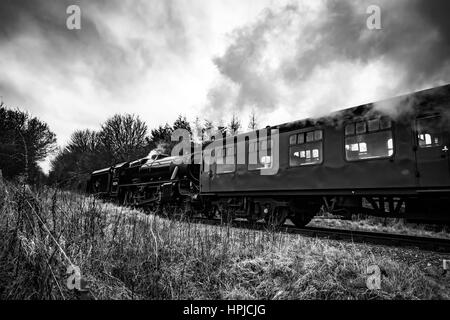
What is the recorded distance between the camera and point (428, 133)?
562 cm

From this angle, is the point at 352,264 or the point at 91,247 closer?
the point at 91,247

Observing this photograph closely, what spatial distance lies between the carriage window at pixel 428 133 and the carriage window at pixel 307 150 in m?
2.13

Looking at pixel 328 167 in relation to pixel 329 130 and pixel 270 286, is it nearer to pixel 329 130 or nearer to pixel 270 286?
pixel 329 130

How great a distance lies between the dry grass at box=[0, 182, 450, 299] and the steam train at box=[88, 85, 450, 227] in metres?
2.18

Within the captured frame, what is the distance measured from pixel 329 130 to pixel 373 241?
106 inches

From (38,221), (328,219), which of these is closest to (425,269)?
(38,221)

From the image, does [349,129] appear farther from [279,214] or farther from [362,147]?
[279,214]

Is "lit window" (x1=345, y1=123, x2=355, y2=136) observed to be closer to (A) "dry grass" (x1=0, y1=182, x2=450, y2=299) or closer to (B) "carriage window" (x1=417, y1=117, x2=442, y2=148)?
(B) "carriage window" (x1=417, y1=117, x2=442, y2=148)

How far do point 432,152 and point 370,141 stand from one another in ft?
3.91

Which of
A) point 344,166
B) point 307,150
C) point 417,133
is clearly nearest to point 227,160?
point 307,150

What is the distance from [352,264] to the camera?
12.2ft

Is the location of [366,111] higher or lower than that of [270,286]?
higher

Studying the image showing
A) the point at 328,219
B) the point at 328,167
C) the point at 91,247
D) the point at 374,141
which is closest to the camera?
the point at 91,247

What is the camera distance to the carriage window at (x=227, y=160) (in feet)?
31.9
